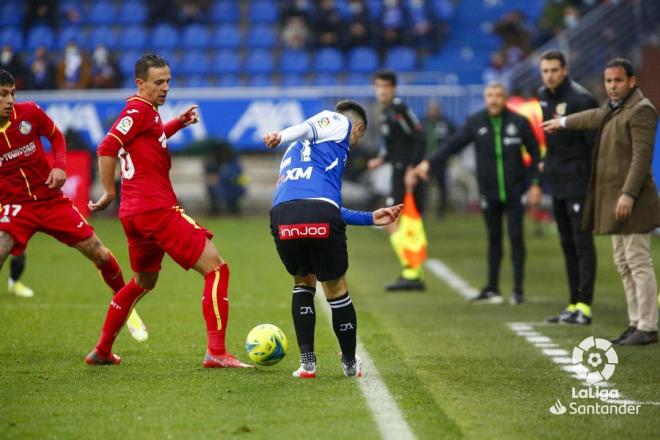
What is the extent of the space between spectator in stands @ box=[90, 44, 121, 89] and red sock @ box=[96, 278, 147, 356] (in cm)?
1809

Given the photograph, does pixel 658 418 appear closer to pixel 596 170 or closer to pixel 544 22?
pixel 596 170

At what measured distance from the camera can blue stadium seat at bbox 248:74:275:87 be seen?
27.5m

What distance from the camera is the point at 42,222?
8219 mm

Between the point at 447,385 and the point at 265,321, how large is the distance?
315 cm

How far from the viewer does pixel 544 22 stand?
25.3 meters

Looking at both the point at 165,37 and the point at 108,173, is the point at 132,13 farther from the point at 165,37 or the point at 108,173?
the point at 108,173

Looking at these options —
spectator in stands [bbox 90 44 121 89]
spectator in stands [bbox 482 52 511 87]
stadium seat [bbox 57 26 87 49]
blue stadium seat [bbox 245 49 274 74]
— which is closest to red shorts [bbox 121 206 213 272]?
spectator in stands [bbox 482 52 511 87]

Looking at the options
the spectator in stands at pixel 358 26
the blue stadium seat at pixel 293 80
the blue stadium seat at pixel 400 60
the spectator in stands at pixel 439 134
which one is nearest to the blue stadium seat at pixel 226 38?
the blue stadium seat at pixel 293 80

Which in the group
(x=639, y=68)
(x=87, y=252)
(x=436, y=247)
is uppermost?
(x=639, y=68)

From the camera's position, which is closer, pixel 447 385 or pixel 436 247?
pixel 447 385

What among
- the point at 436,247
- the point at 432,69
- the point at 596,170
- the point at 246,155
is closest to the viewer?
the point at 596,170

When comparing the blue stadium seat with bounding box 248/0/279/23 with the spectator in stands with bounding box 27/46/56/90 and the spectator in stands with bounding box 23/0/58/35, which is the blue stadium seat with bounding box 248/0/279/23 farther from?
the spectator in stands with bounding box 27/46/56/90

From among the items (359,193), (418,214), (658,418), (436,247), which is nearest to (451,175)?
(359,193)

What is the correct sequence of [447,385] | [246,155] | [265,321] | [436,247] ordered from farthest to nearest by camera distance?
[246,155] → [436,247] → [265,321] → [447,385]
